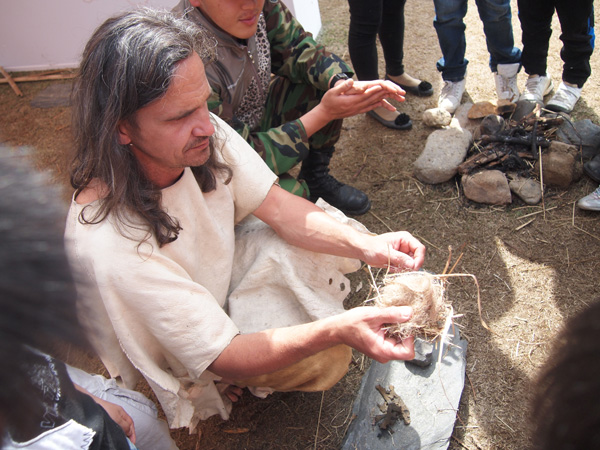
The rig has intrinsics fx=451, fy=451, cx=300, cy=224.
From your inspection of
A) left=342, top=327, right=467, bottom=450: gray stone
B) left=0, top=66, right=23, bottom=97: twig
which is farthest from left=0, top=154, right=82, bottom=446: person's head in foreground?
left=0, top=66, right=23, bottom=97: twig

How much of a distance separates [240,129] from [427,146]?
1625mm

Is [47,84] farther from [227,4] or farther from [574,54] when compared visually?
[574,54]

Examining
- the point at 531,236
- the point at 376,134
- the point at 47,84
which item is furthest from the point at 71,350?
the point at 47,84

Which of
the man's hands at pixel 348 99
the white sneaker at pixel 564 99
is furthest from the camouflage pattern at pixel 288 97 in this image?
the white sneaker at pixel 564 99

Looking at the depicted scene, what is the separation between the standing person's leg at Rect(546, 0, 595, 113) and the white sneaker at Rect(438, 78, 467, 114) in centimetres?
70

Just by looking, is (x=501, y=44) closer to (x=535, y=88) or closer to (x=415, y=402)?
(x=535, y=88)

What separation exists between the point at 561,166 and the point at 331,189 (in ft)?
5.19

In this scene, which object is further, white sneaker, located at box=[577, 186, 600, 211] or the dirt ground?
white sneaker, located at box=[577, 186, 600, 211]

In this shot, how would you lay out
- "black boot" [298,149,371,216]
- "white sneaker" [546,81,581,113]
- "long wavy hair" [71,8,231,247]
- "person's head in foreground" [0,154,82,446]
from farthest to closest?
"white sneaker" [546,81,581,113], "black boot" [298,149,371,216], "long wavy hair" [71,8,231,247], "person's head in foreground" [0,154,82,446]

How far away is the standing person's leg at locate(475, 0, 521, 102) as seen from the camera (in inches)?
132

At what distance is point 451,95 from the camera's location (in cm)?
390

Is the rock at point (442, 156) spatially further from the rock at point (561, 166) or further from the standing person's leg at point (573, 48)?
the standing person's leg at point (573, 48)

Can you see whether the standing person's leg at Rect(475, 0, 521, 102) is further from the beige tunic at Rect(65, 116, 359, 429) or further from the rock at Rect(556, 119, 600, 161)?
the beige tunic at Rect(65, 116, 359, 429)

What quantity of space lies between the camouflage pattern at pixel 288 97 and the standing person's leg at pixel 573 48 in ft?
5.52
